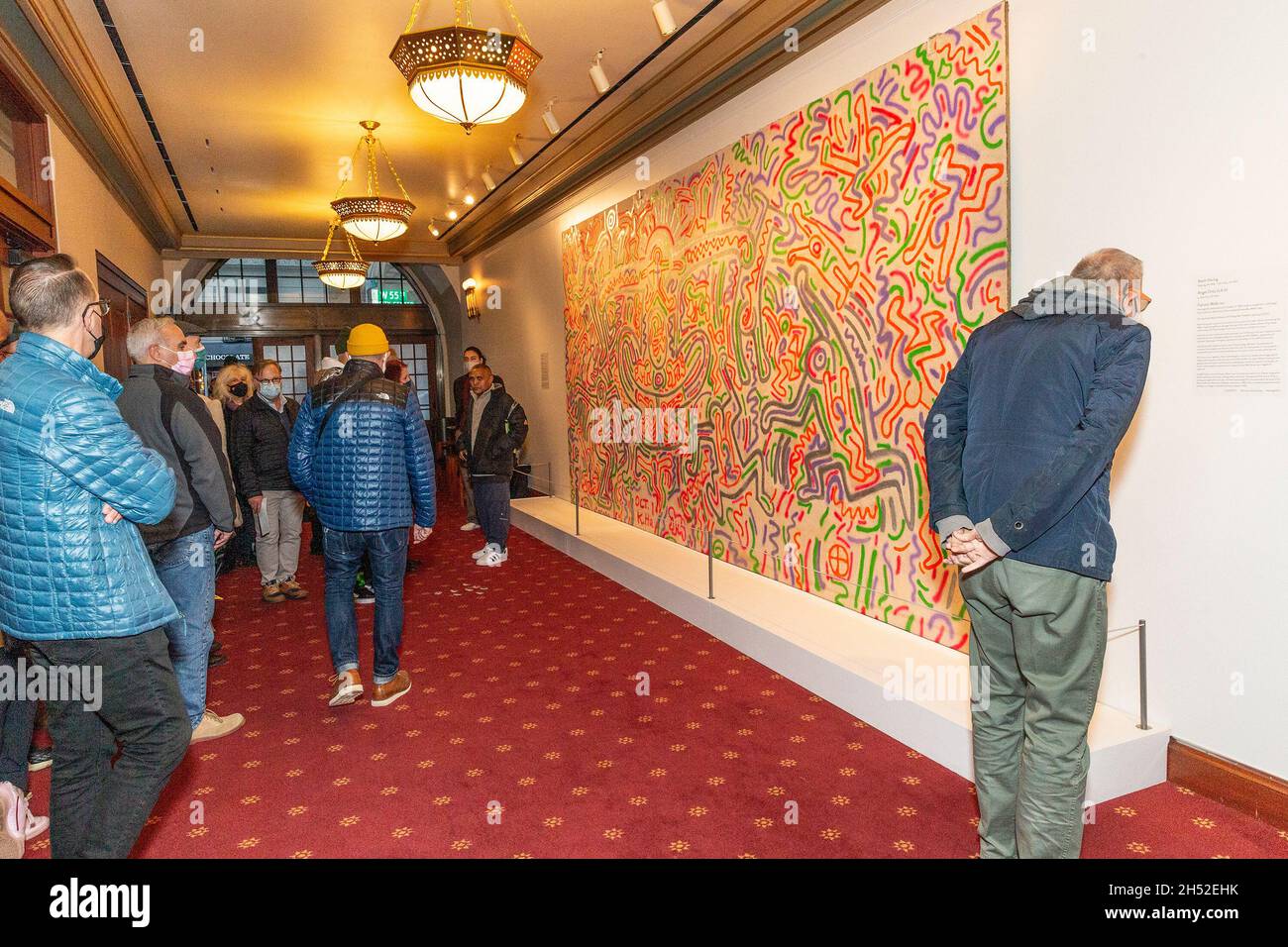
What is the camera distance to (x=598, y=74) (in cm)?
557

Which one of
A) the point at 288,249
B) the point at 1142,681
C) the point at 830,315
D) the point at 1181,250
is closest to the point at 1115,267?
the point at 1181,250

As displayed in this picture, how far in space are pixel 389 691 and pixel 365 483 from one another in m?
0.98

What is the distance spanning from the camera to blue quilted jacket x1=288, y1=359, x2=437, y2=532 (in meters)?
3.57

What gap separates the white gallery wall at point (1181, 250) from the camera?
2.58 m

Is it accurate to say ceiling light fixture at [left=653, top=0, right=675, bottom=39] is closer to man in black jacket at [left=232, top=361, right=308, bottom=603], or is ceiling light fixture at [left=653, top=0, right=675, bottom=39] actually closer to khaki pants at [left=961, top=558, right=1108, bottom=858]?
man in black jacket at [left=232, top=361, right=308, bottom=603]

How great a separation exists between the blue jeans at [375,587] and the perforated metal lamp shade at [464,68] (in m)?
2.22

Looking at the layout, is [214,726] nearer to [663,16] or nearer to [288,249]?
[663,16]

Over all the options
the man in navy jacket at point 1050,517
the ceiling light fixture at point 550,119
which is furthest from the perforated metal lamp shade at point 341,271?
the man in navy jacket at point 1050,517

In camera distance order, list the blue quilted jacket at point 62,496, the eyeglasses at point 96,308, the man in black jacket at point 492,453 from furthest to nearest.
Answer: the man in black jacket at point 492,453, the eyeglasses at point 96,308, the blue quilted jacket at point 62,496

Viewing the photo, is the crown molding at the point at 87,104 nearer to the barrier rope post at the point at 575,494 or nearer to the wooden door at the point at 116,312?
the wooden door at the point at 116,312

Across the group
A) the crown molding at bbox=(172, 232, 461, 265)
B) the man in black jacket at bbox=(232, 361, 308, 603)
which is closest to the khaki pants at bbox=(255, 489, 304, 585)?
the man in black jacket at bbox=(232, 361, 308, 603)

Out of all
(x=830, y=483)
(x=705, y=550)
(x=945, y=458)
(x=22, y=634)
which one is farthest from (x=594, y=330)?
(x=22, y=634)

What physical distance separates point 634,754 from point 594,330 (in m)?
4.83

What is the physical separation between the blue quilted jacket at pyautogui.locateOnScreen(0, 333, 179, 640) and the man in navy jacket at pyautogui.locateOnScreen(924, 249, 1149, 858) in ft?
6.70
